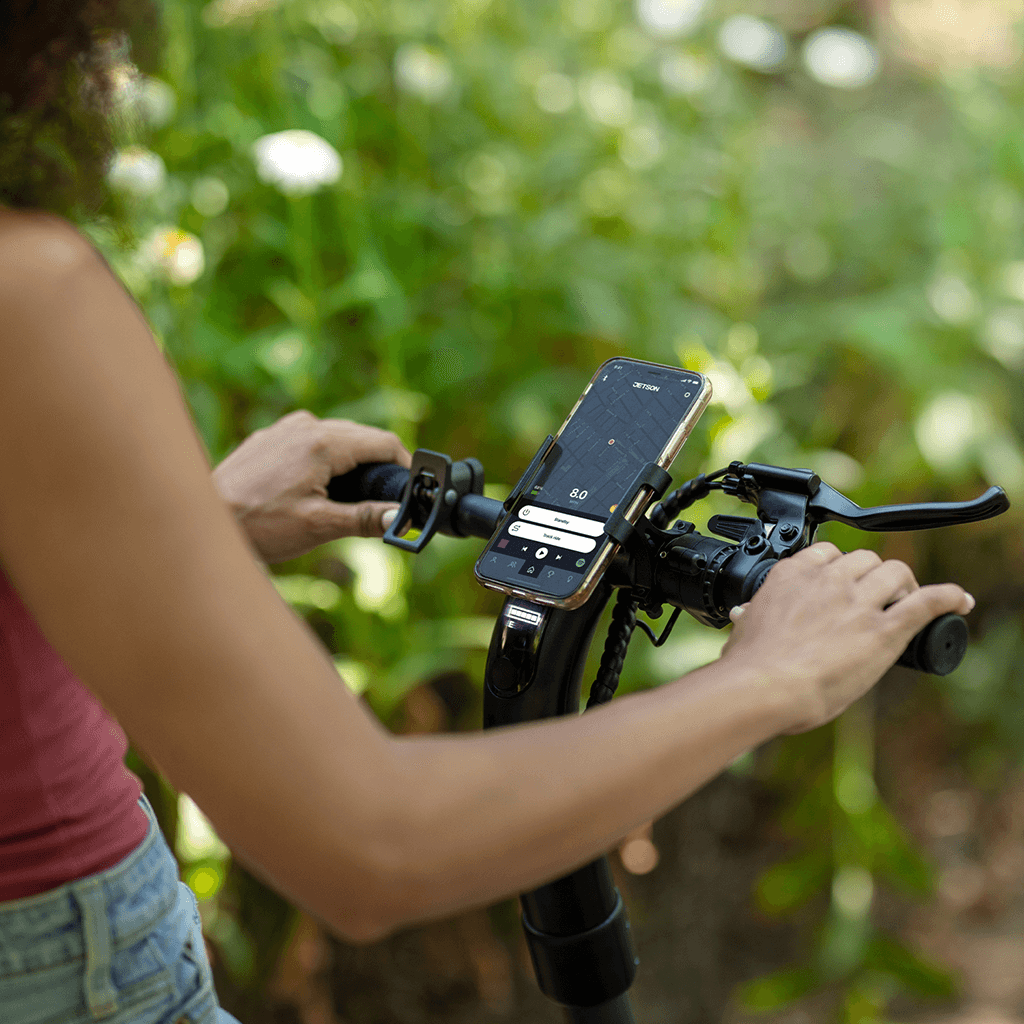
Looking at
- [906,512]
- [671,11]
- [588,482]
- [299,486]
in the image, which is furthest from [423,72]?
[906,512]

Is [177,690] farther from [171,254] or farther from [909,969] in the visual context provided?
[909,969]

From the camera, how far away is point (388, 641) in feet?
5.12

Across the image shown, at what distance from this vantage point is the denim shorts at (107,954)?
0.54 m

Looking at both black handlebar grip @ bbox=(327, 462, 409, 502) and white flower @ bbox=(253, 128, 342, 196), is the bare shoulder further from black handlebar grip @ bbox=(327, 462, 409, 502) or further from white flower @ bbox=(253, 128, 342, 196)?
white flower @ bbox=(253, 128, 342, 196)

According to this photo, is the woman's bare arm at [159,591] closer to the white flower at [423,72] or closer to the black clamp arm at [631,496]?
the black clamp arm at [631,496]

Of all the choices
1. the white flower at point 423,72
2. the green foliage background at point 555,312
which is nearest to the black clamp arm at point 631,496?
the green foliage background at point 555,312

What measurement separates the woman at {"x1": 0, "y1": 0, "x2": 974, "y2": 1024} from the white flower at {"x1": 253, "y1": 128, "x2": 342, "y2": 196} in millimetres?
922

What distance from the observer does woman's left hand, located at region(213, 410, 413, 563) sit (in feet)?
2.82

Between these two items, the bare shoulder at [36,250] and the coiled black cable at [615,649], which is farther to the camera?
the coiled black cable at [615,649]

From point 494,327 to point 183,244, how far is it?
0.54 meters

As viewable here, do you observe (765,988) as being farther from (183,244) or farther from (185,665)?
(185,665)

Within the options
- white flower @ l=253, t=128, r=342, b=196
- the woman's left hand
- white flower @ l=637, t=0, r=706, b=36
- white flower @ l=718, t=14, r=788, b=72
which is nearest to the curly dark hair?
the woman's left hand

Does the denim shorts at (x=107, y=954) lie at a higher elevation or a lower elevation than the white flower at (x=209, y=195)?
lower

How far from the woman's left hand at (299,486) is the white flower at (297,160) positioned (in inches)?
28.2
